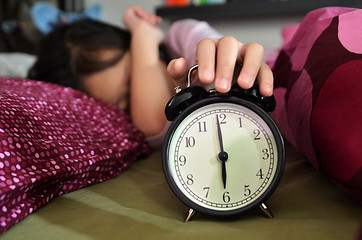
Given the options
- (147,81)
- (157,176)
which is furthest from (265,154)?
(147,81)

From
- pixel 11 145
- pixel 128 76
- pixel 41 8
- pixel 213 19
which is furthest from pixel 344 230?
pixel 213 19

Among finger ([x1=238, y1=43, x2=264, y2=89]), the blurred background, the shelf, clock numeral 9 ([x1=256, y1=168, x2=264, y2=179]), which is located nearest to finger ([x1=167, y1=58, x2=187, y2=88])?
finger ([x1=238, y1=43, x2=264, y2=89])

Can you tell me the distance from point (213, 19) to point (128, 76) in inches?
→ 52.9

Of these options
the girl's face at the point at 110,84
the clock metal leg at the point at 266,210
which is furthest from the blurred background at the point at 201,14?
the clock metal leg at the point at 266,210

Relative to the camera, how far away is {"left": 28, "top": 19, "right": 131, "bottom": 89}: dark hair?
1.25 meters

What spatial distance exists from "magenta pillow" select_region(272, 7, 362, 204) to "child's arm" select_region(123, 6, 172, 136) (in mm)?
391

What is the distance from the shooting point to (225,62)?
56 cm

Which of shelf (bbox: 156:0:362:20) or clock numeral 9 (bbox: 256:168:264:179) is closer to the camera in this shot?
clock numeral 9 (bbox: 256:168:264:179)

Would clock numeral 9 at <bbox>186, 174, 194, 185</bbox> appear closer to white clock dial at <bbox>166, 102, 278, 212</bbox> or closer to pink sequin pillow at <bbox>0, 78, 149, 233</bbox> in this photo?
white clock dial at <bbox>166, 102, 278, 212</bbox>

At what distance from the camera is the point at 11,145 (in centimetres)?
60

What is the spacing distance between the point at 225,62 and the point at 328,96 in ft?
0.65

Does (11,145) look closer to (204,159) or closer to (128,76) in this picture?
(204,159)

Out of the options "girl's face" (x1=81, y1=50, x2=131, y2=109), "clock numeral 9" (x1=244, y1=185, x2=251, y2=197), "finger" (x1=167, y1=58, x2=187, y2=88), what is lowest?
"girl's face" (x1=81, y1=50, x2=131, y2=109)

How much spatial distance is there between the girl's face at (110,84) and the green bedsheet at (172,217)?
0.56m
